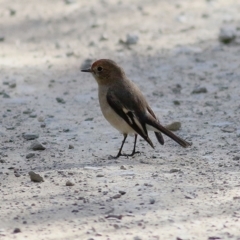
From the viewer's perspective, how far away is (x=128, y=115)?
7297 millimetres

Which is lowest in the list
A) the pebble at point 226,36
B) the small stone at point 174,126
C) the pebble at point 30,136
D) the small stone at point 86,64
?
the pebble at point 30,136

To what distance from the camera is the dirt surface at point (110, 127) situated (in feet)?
18.6

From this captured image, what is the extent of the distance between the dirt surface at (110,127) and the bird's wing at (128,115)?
27 centimetres

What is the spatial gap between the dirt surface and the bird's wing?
0.89 ft

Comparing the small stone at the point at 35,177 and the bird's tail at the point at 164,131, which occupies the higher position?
the bird's tail at the point at 164,131

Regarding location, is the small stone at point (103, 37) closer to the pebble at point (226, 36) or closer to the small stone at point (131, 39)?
the small stone at point (131, 39)

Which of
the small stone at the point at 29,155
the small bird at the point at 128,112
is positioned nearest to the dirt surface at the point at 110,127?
the small stone at the point at 29,155

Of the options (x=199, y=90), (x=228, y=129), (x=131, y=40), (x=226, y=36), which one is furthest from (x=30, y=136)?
(x=226, y=36)

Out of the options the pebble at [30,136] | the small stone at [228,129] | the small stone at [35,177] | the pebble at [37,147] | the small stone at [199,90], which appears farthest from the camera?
the small stone at [199,90]

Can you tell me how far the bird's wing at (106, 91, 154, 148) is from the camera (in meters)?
7.22

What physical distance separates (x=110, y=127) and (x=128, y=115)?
109 cm

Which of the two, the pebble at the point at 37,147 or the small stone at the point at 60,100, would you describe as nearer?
the pebble at the point at 37,147

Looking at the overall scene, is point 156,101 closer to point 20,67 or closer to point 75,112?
point 75,112

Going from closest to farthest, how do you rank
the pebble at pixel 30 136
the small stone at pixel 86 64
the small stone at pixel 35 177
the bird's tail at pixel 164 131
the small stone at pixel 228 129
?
the small stone at pixel 35 177 → the bird's tail at pixel 164 131 → the pebble at pixel 30 136 → the small stone at pixel 228 129 → the small stone at pixel 86 64
